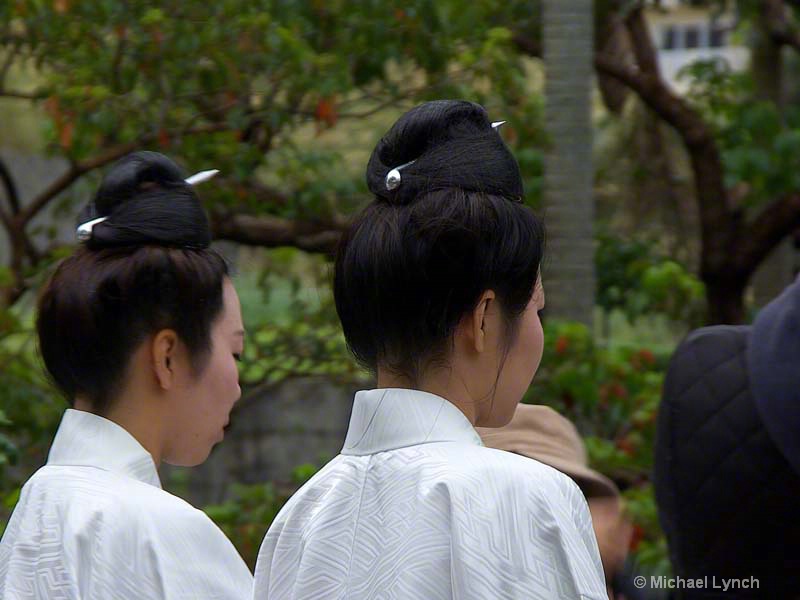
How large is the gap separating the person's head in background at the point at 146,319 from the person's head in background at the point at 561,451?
69cm

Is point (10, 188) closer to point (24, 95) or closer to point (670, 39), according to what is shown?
point (24, 95)

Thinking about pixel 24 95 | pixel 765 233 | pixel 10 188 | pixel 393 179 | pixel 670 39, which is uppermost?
pixel 393 179

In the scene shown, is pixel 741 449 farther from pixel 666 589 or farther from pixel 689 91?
pixel 689 91

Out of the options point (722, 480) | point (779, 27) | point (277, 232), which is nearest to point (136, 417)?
point (722, 480)

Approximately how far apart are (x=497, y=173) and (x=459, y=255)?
0.13 metres

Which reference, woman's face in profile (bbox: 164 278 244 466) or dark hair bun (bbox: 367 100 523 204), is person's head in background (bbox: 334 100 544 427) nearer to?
dark hair bun (bbox: 367 100 523 204)

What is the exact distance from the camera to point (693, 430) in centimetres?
254

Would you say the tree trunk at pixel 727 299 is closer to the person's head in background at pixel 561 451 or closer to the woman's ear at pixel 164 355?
the person's head in background at pixel 561 451

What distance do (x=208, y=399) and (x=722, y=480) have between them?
3.71 feet

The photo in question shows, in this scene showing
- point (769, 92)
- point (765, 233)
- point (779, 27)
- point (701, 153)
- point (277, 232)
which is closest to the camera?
point (277, 232)

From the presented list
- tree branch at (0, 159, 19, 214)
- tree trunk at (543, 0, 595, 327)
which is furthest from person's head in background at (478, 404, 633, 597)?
tree branch at (0, 159, 19, 214)

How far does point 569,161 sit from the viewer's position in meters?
4.61

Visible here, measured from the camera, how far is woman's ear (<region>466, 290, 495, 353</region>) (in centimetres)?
154

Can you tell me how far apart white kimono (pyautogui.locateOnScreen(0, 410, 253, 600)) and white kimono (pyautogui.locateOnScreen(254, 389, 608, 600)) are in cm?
15
